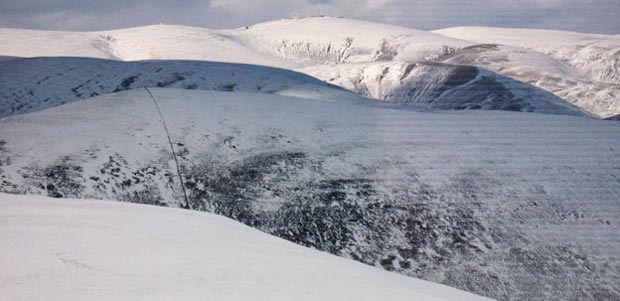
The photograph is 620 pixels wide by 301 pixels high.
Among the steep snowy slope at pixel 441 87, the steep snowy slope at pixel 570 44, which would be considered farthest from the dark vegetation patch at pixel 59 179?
the steep snowy slope at pixel 570 44

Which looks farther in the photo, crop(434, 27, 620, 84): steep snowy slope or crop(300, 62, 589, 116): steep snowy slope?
crop(434, 27, 620, 84): steep snowy slope

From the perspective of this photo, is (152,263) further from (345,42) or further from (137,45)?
(345,42)

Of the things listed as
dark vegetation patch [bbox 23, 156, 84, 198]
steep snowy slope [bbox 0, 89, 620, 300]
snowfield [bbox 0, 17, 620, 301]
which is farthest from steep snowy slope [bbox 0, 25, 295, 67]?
dark vegetation patch [bbox 23, 156, 84, 198]

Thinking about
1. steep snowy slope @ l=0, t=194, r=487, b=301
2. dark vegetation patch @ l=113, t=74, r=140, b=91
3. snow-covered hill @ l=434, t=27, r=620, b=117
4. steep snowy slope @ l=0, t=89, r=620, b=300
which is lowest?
snow-covered hill @ l=434, t=27, r=620, b=117

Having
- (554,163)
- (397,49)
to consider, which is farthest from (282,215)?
(397,49)

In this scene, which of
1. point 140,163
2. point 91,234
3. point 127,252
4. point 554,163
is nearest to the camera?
point 127,252

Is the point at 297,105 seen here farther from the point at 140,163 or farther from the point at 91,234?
the point at 91,234

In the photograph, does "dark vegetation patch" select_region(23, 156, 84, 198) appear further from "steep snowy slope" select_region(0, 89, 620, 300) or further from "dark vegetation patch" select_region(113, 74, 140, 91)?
"dark vegetation patch" select_region(113, 74, 140, 91)
